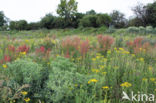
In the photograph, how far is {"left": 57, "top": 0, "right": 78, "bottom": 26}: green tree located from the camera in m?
32.5

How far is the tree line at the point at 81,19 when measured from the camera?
2928 cm

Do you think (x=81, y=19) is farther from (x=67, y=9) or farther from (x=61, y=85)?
(x=61, y=85)

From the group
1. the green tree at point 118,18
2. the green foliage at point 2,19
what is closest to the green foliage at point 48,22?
the green foliage at point 2,19

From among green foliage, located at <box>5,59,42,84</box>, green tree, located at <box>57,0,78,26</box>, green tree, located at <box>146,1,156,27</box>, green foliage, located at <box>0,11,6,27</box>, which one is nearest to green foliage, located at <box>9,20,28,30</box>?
green foliage, located at <box>0,11,6,27</box>

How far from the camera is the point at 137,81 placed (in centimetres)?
332

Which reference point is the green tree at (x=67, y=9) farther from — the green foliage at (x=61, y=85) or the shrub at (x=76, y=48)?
the green foliage at (x=61, y=85)

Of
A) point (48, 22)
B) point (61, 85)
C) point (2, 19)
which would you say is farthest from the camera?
point (2, 19)

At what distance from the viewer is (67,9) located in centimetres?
3241

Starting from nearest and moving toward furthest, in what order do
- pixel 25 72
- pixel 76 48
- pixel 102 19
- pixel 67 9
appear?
1. pixel 25 72
2. pixel 76 48
3. pixel 102 19
4. pixel 67 9

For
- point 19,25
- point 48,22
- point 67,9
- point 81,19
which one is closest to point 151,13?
point 81,19

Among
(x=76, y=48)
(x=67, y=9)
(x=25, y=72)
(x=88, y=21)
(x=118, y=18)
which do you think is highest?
(x=67, y=9)

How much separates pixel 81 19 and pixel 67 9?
14.0ft

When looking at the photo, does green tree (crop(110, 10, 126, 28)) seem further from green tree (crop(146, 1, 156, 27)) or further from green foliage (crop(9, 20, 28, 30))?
green foliage (crop(9, 20, 28, 30))

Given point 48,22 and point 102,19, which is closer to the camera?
point 102,19
